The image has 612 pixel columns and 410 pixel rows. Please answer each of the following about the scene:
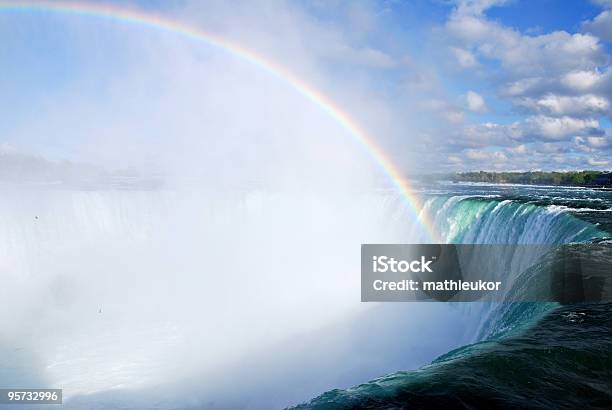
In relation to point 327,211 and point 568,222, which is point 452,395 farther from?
point 327,211

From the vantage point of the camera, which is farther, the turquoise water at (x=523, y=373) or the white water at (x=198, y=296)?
the white water at (x=198, y=296)

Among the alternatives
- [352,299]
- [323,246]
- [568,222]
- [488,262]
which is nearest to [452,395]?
[568,222]

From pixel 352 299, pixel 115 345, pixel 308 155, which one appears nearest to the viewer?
pixel 115 345

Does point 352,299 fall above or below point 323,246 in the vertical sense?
below

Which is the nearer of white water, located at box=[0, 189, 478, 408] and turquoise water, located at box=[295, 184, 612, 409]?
turquoise water, located at box=[295, 184, 612, 409]

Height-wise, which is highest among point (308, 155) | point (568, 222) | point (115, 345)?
point (308, 155)

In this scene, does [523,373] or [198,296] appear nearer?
[523,373]

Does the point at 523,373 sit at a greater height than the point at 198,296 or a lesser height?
greater

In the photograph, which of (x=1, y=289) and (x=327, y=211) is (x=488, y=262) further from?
(x=1, y=289)

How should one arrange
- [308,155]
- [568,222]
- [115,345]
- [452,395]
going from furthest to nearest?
[308,155], [115,345], [568,222], [452,395]

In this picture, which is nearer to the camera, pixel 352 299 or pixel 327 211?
pixel 352 299
